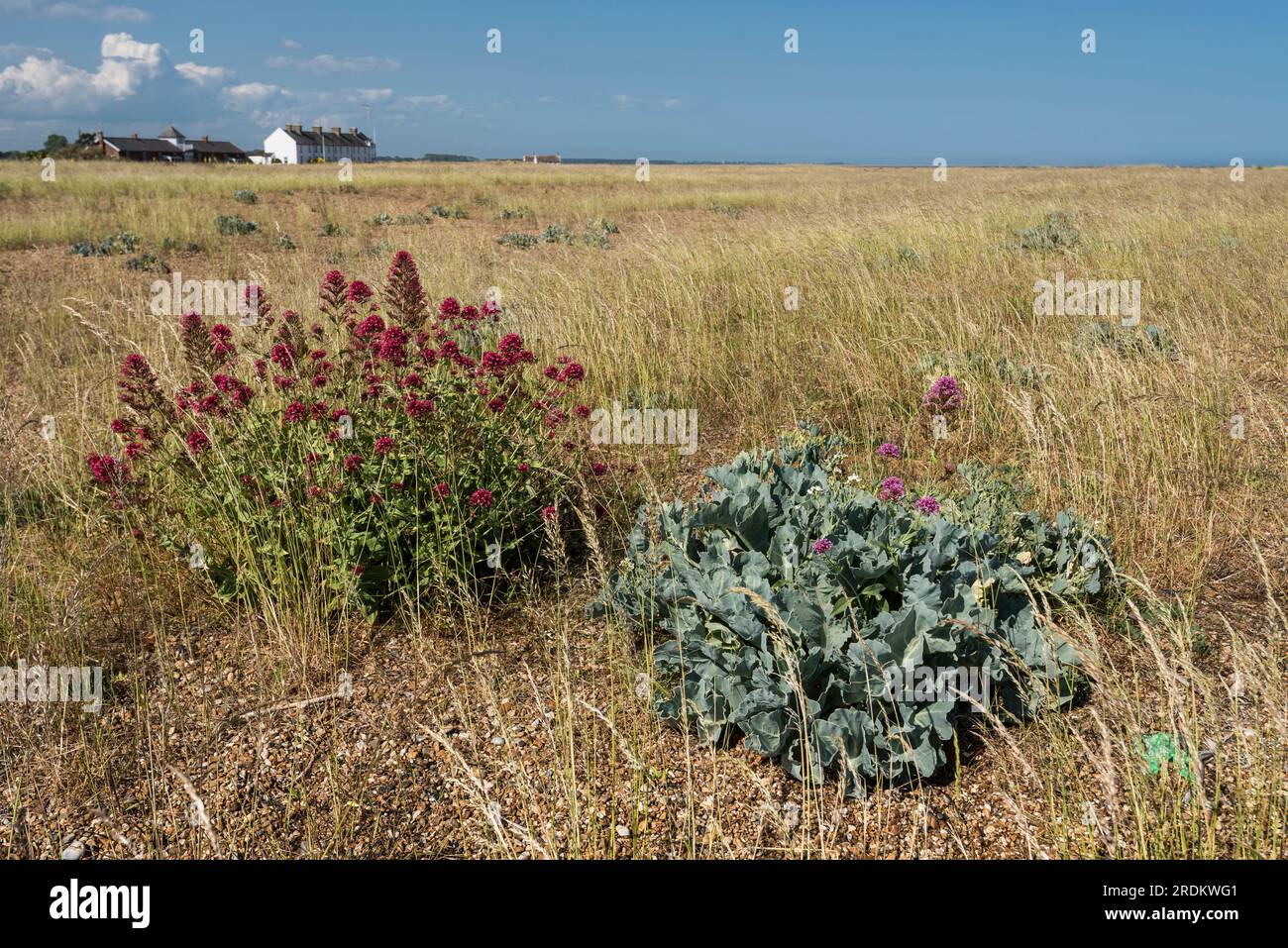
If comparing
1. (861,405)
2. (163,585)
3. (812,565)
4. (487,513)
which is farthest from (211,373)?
(861,405)

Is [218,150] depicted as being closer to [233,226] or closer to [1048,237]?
[233,226]

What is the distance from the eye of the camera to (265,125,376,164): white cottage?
86125 millimetres

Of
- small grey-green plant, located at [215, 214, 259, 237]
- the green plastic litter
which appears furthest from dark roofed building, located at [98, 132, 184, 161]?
the green plastic litter

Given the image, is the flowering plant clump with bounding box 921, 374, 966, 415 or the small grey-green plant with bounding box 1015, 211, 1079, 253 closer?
the flowering plant clump with bounding box 921, 374, 966, 415

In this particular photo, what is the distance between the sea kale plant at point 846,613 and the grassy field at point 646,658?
0.48ft

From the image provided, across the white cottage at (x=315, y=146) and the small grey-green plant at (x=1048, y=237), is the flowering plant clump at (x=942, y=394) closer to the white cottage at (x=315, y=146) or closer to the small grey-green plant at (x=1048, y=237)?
the small grey-green plant at (x=1048, y=237)

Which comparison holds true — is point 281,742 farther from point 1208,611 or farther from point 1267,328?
point 1267,328

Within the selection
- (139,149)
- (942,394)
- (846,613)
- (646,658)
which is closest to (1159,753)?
(846,613)

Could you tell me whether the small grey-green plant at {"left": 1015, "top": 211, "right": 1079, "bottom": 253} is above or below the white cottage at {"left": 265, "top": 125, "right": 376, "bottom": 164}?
below

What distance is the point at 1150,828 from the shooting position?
215 centimetres

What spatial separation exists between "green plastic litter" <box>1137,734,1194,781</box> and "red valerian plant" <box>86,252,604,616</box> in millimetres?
2022

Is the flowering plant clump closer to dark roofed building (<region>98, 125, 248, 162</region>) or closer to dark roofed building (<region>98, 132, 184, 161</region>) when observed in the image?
dark roofed building (<region>98, 125, 248, 162</region>)

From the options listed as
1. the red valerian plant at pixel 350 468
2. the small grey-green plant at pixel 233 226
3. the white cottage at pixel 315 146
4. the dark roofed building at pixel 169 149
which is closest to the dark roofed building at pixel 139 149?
the dark roofed building at pixel 169 149

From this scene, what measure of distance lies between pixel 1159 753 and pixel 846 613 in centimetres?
93
